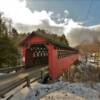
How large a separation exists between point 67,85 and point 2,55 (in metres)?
12.0

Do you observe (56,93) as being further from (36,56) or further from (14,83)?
(36,56)

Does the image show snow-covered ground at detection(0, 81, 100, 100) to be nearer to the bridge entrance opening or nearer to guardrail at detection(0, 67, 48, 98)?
guardrail at detection(0, 67, 48, 98)

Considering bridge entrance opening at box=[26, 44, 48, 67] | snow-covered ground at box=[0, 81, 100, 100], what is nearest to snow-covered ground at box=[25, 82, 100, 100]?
snow-covered ground at box=[0, 81, 100, 100]

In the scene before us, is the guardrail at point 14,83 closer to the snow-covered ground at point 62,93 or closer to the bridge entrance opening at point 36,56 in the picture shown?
the snow-covered ground at point 62,93

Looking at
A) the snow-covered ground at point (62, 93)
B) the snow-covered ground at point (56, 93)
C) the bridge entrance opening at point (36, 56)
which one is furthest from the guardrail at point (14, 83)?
the bridge entrance opening at point (36, 56)

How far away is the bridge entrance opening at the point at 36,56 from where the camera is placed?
1878cm

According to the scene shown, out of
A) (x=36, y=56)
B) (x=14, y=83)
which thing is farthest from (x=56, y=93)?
(x=36, y=56)

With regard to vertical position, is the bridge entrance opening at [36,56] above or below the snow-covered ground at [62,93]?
above

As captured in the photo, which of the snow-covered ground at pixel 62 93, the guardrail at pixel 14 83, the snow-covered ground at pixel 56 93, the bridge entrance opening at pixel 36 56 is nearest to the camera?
the guardrail at pixel 14 83

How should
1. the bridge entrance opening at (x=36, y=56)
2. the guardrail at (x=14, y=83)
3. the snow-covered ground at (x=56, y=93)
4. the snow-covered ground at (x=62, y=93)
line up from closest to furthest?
1. the guardrail at (x=14, y=83)
2. the snow-covered ground at (x=56, y=93)
3. the snow-covered ground at (x=62, y=93)
4. the bridge entrance opening at (x=36, y=56)

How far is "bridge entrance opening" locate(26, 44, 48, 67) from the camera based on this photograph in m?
18.8

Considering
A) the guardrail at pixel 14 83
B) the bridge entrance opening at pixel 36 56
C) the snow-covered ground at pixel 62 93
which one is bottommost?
the snow-covered ground at pixel 62 93

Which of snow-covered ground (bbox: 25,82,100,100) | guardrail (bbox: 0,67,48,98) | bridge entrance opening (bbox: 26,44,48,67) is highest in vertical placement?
bridge entrance opening (bbox: 26,44,48,67)

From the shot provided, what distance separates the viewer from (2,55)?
2302 cm
